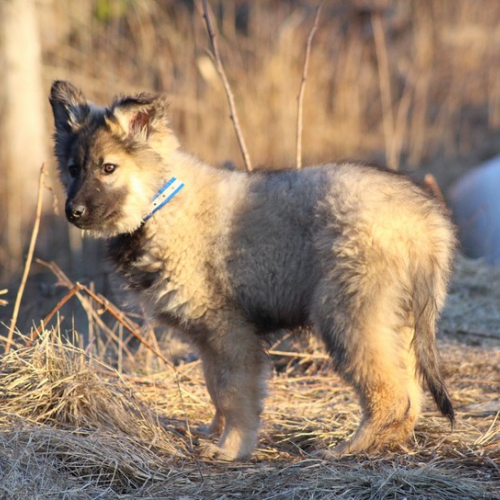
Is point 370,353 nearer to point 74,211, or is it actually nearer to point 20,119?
point 74,211

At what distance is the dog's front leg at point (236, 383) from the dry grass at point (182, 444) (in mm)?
137

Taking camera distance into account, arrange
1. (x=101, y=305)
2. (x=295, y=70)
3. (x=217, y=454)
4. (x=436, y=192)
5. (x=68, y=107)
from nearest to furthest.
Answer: (x=217, y=454) → (x=68, y=107) → (x=101, y=305) → (x=436, y=192) → (x=295, y=70)

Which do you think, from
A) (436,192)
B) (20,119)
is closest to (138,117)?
(436,192)

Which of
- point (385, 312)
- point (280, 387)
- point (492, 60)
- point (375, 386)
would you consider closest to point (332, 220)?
point (385, 312)

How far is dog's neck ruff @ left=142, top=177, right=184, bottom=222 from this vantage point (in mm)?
4305

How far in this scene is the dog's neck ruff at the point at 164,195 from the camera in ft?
14.1

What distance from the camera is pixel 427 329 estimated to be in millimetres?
3994

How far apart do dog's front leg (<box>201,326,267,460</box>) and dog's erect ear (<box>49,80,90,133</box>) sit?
133 centimetres

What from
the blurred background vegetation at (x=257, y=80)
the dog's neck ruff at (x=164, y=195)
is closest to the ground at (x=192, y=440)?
the dog's neck ruff at (x=164, y=195)

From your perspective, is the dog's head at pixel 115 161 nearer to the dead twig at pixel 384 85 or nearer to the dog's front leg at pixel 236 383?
the dog's front leg at pixel 236 383

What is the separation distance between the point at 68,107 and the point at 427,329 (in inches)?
83.7

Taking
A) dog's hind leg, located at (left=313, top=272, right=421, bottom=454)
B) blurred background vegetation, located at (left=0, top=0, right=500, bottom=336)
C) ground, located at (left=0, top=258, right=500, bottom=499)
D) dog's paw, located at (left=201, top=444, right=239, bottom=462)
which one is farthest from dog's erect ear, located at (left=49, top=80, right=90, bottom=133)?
blurred background vegetation, located at (left=0, top=0, right=500, bottom=336)

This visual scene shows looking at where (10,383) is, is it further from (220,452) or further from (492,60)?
(492,60)

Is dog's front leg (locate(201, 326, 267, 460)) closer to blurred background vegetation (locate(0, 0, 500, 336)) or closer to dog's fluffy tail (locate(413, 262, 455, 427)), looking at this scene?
Result: dog's fluffy tail (locate(413, 262, 455, 427))
